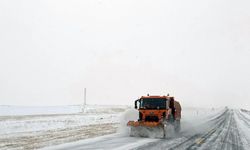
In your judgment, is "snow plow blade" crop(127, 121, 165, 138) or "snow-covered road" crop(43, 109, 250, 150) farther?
"snow plow blade" crop(127, 121, 165, 138)

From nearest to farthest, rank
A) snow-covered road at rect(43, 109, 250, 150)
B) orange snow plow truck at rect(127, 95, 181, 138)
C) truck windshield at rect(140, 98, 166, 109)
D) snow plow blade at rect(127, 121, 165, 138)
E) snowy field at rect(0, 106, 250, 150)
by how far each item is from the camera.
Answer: snow-covered road at rect(43, 109, 250, 150) → snowy field at rect(0, 106, 250, 150) → snow plow blade at rect(127, 121, 165, 138) → orange snow plow truck at rect(127, 95, 181, 138) → truck windshield at rect(140, 98, 166, 109)

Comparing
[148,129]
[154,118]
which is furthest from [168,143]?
[154,118]

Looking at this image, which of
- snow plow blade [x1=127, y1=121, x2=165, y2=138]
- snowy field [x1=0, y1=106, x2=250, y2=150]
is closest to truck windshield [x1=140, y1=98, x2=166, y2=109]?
snow plow blade [x1=127, y1=121, x2=165, y2=138]

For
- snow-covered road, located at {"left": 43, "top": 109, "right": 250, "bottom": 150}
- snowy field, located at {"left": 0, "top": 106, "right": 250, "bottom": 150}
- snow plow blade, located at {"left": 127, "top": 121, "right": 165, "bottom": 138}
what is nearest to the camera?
snow-covered road, located at {"left": 43, "top": 109, "right": 250, "bottom": 150}

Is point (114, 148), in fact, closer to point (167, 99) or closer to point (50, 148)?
point (50, 148)

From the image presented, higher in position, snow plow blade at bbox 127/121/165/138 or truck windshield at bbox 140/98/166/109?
truck windshield at bbox 140/98/166/109

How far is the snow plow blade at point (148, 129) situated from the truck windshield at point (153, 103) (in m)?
1.67

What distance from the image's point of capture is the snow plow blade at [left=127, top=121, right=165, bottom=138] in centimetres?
2061

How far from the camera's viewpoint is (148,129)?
68.8 feet

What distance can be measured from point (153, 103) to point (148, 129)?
7.14 feet

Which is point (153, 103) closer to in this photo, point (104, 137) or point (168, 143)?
point (104, 137)

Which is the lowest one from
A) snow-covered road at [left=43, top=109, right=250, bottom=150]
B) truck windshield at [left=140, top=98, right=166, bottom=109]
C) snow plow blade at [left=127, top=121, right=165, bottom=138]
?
snow-covered road at [left=43, top=109, right=250, bottom=150]

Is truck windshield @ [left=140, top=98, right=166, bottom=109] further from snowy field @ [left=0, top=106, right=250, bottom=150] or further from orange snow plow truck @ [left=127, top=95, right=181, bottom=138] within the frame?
snowy field @ [left=0, top=106, right=250, bottom=150]

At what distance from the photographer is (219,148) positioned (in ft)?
52.9
